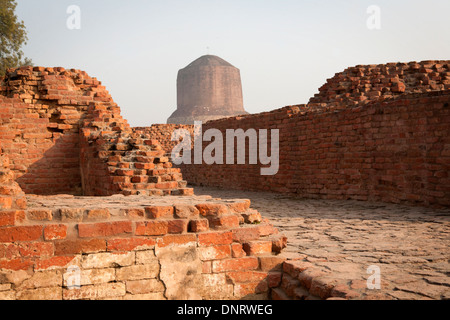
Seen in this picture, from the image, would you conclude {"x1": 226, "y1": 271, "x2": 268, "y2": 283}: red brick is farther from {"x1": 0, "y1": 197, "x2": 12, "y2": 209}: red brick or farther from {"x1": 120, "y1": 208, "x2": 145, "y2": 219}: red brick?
{"x1": 0, "y1": 197, "x2": 12, "y2": 209}: red brick

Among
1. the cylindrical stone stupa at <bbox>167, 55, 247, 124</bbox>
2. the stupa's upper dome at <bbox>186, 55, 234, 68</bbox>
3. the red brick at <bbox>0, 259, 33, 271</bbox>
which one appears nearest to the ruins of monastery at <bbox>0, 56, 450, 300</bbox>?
the red brick at <bbox>0, 259, 33, 271</bbox>

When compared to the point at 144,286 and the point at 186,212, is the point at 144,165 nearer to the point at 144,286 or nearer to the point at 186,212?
the point at 186,212

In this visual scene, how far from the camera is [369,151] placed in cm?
807

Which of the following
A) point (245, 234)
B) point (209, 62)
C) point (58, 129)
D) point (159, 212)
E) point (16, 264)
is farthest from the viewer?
point (209, 62)

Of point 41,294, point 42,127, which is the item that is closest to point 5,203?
point 41,294

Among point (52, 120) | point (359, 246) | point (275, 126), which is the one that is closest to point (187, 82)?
point (275, 126)

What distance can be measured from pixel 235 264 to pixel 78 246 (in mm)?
1193

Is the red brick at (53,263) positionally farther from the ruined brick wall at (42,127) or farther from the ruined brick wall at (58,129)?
the ruined brick wall at (42,127)

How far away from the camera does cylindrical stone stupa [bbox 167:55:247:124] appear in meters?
39.5

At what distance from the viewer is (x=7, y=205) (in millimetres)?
2660

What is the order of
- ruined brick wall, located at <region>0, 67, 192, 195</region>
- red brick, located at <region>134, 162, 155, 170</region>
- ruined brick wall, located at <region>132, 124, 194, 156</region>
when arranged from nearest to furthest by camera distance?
red brick, located at <region>134, 162, 155, 170</region> < ruined brick wall, located at <region>0, 67, 192, 195</region> < ruined brick wall, located at <region>132, 124, 194, 156</region>

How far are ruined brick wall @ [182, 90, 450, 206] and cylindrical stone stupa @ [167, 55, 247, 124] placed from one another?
2856 cm

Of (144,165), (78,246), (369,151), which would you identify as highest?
(369,151)
